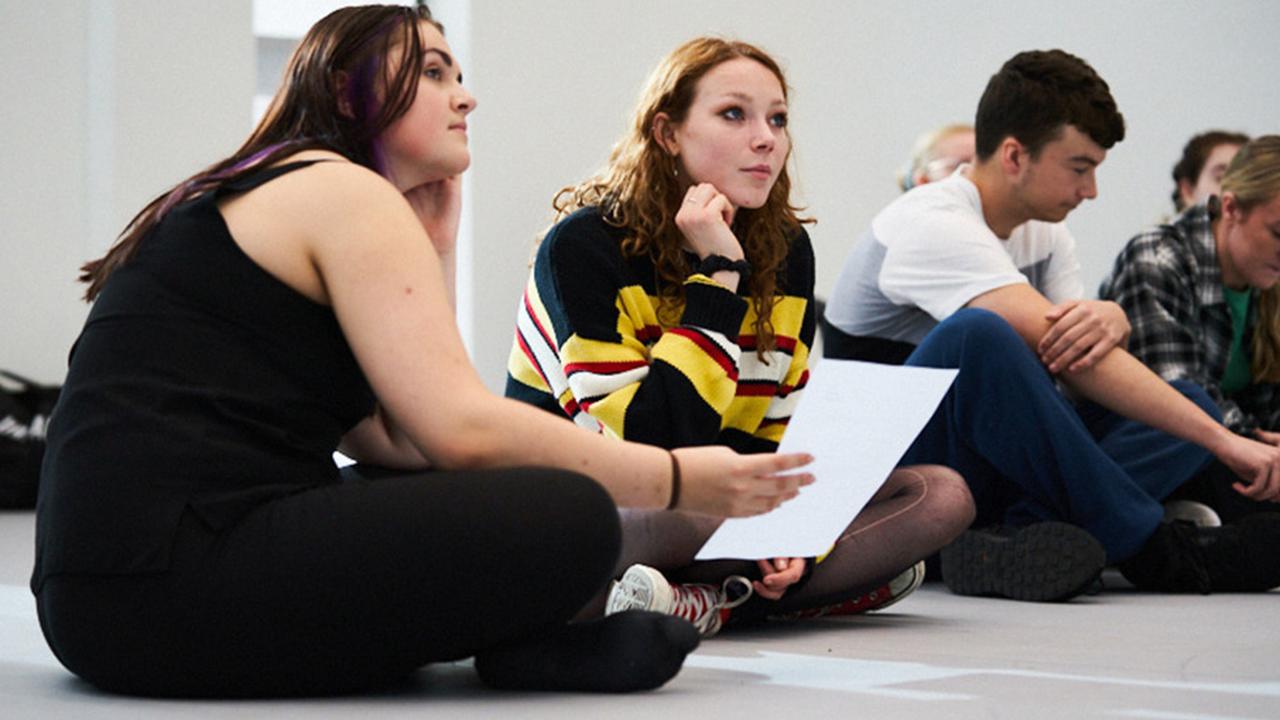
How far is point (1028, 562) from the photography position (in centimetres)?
227

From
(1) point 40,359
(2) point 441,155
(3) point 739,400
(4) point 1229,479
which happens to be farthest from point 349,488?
(1) point 40,359

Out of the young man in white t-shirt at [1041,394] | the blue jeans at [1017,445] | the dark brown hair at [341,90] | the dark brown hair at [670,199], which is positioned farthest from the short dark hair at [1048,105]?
the dark brown hair at [341,90]

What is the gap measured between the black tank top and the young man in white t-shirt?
1295 millimetres

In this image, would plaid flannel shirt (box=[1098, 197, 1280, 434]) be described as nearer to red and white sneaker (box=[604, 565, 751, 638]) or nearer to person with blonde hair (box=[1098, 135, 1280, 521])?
person with blonde hair (box=[1098, 135, 1280, 521])

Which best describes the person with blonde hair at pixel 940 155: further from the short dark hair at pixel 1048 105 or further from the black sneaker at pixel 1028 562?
the black sneaker at pixel 1028 562

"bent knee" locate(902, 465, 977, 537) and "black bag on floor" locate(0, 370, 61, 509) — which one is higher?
"bent knee" locate(902, 465, 977, 537)

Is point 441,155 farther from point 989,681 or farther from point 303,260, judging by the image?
point 989,681

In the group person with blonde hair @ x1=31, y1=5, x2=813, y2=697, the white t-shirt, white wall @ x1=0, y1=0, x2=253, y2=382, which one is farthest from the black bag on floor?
person with blonde hair @ x1=31, y1=5, x2=813, y2=697

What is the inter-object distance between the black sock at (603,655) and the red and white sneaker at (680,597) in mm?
331

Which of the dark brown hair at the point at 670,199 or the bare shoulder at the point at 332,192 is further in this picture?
the dark brown hair at the point at 670,199

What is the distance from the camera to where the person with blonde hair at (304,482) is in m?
1.21

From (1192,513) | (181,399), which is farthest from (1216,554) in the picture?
(181,399)

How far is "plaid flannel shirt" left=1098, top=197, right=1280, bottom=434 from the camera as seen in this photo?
2.68 meters

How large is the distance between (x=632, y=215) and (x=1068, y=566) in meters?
0.85
